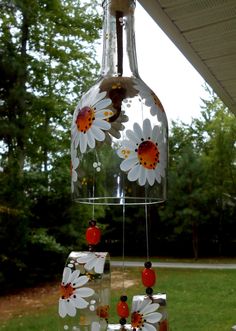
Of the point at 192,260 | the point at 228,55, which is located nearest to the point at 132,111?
the point at 228,55

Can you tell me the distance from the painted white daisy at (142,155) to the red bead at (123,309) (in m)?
0.17

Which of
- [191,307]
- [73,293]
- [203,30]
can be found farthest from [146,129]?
[191,307]

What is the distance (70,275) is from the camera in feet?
1.81

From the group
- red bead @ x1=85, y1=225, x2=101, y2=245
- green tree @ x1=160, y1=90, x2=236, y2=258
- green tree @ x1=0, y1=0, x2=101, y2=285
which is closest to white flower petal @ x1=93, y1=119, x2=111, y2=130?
red bead @ x1=85, y1=225, x2=101, y2=245

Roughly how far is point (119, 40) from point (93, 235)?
0.27 m

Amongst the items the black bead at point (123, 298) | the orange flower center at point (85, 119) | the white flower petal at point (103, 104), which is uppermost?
the white flower petal at point (103, 104)

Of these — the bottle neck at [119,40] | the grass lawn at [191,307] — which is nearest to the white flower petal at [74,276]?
the bottle neck at [119,40]

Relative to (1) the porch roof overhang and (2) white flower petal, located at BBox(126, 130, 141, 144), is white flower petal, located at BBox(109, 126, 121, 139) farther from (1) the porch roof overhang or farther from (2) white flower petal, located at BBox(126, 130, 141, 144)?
(1) the porch roof overhang

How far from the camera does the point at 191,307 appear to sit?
4262mm

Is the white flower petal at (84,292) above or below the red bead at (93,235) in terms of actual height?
below

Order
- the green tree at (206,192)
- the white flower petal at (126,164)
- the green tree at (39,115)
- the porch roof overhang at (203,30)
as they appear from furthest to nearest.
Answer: the green tree at (206,192) → the green tree at (39,115) → the porch roof overhang at (203,30) → the white flower petal at (126,164)

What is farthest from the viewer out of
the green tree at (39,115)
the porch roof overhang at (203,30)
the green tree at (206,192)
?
the green tree at (206,192)

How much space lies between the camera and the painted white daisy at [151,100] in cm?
55

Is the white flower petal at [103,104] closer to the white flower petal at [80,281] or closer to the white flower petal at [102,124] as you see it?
the white flower petal at [102,124]
